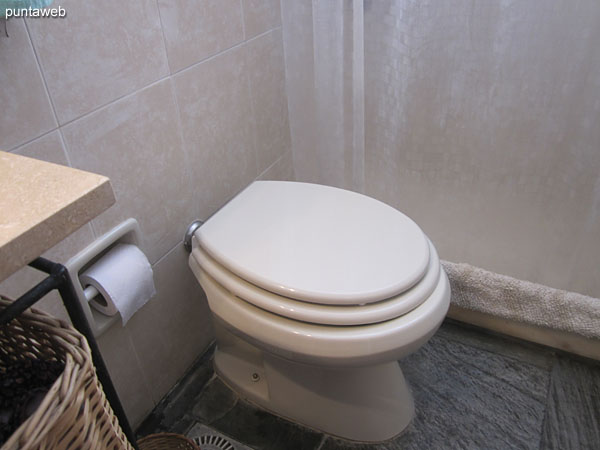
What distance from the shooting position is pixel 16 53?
2.40 ft

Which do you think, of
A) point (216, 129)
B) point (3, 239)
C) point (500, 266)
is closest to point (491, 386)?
point (500, 266)

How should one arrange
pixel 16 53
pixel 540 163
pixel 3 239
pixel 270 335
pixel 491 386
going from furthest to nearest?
pixel 491 386, pixel 540 163, pixel 270 335, pixel 16 53, pixel 3 239

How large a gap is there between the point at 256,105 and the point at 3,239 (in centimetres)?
100

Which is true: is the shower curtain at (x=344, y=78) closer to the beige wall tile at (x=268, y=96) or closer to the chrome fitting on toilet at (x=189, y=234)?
the beige wall tile at (x=268, y=96)

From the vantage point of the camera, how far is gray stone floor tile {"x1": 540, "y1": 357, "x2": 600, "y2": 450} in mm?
1106

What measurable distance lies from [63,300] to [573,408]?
1.18 metres

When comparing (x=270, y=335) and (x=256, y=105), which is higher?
(x=256, y=105)

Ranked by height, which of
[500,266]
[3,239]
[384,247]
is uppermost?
[3,239]

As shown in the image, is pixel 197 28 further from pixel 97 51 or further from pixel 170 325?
pixel 170 325

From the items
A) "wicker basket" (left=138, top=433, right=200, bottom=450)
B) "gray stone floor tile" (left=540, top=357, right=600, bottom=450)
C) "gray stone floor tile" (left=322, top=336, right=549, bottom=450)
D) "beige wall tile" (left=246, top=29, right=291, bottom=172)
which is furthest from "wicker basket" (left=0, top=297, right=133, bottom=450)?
"gray stone floor tile" (left=540, top=357, right=600, bottom=450)

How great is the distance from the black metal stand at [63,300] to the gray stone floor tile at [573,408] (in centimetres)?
99

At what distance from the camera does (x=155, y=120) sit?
3.27ft

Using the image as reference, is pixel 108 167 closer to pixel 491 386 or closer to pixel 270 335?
pixel 270 335

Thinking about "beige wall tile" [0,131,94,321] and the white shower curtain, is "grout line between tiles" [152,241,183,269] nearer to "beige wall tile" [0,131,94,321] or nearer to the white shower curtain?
"beige wall tile" [0,131,94,321]
